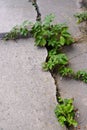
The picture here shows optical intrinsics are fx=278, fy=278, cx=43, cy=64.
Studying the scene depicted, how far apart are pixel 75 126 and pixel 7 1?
2655 mm

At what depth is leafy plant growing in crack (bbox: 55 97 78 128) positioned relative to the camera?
211 centimetres

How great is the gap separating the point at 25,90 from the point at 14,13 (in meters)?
1.56

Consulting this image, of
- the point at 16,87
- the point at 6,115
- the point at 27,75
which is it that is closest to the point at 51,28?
the point at 27,75

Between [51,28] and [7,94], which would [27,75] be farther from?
[51,28]

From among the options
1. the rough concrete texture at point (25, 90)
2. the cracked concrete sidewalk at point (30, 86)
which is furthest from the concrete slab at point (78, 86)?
the rough concrete texture at point (25, 90)

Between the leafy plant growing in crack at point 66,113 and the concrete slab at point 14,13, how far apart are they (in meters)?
1.42

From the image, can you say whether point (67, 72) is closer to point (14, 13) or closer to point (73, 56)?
point (73, 56)

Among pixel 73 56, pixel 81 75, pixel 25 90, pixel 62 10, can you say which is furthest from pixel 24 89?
pixel 62 10

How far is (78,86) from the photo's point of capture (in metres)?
2.49

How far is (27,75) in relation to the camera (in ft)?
8.79

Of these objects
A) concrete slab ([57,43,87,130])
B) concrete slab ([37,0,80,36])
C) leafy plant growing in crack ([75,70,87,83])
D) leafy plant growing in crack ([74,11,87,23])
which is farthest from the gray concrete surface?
leafy plant growing in crack ([74,11,87,23])

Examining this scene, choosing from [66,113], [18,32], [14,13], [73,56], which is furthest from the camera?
[14,13]

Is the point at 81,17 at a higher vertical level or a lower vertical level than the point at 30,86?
higher

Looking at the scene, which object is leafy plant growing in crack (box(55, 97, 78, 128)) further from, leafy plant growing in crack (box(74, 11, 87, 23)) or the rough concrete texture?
leafy plant growing in crack (box(74, 11, 87, 23))
